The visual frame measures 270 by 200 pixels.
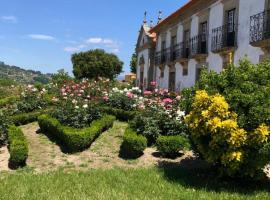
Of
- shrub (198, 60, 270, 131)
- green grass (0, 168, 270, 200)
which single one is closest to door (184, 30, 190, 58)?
green grass (0, 168, 270, 200)

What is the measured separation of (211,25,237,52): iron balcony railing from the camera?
54.8 ft

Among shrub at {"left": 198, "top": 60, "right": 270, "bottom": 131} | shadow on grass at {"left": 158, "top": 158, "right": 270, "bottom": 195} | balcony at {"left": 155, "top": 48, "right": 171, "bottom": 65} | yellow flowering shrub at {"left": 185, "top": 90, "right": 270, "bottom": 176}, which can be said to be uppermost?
balcony at {"left": 155, "top": 48, "right": 171, "bottom": 65}

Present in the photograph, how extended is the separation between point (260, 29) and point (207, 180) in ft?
26.2

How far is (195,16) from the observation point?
21172mm

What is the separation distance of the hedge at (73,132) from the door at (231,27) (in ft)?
20.3

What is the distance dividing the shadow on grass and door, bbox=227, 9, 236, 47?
8.75 m

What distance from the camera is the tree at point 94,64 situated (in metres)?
51.2

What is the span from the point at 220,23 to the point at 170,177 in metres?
11.4

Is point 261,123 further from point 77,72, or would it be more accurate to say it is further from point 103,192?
point 77,72

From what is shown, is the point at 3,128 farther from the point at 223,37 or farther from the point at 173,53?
the point at 173,53

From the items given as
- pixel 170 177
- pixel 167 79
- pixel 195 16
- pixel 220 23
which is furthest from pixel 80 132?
pixel 167 79

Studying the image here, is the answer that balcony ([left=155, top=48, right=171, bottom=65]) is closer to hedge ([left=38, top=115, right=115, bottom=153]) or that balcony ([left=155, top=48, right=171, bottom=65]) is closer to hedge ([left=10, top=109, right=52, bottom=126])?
hedge ([left=10, top=109, right=52, bottom=126])

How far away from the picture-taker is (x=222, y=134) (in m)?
7.00

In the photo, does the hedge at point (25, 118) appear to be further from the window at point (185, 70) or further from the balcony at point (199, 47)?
the window at point (185, 70)
